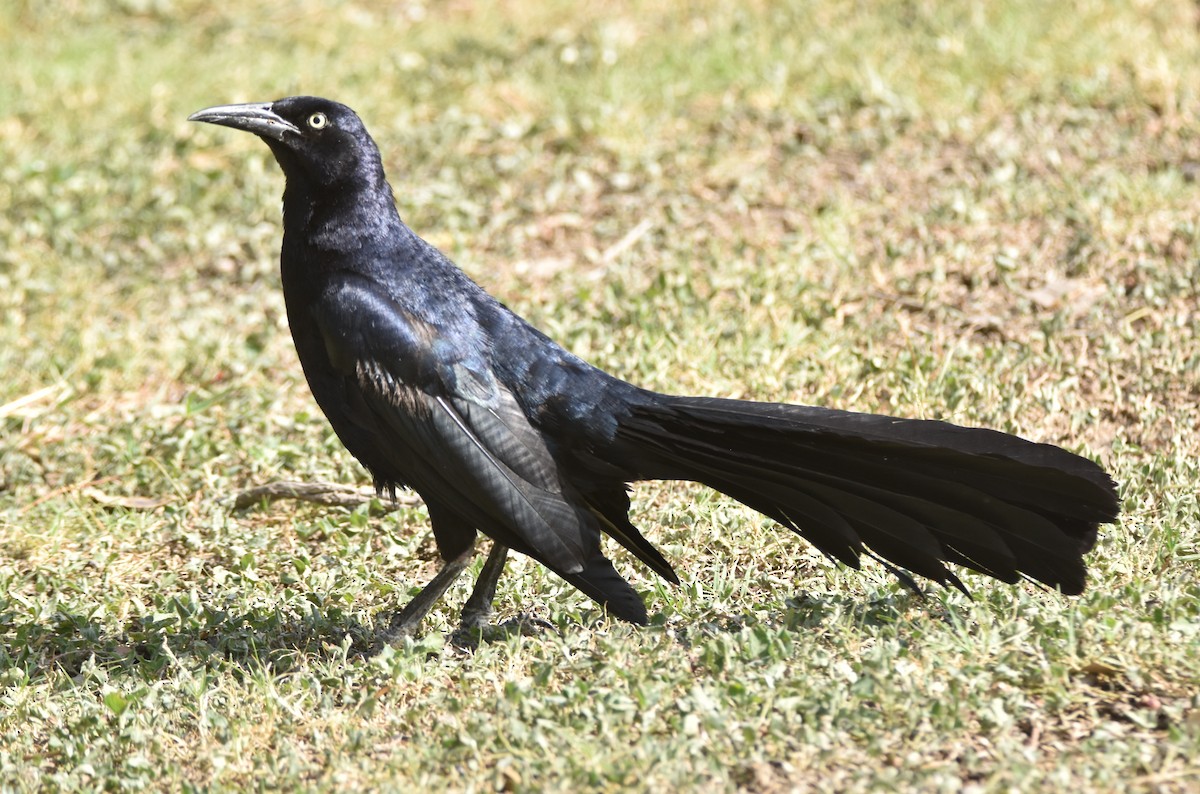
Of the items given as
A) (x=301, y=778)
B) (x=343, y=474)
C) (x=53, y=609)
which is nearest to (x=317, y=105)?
(x=343, y=474)

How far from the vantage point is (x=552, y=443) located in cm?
404

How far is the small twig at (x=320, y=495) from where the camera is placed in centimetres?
503

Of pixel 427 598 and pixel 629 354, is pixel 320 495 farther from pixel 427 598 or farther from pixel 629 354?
pixel 629 354

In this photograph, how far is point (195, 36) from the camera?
9.73 m

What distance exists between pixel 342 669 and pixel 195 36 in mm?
7055

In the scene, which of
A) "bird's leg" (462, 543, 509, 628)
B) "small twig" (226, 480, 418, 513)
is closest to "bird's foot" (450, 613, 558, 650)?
"bird's leg" (462, 543, 509, 628)

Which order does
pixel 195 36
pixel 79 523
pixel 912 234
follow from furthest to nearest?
pixel 195 36, pixel 912 234, pixel 79 523

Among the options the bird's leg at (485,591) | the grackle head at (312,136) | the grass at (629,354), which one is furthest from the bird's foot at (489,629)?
the grackle head at (312,136)

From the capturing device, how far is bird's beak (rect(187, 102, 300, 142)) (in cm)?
448

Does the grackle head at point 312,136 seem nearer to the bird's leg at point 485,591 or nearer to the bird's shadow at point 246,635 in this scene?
the bird's leg at point 485,591

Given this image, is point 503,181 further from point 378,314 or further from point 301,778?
point 301,778

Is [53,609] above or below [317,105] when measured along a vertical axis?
below

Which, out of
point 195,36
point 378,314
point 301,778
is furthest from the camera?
point 195,36

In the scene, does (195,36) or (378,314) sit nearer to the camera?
(378,314)
